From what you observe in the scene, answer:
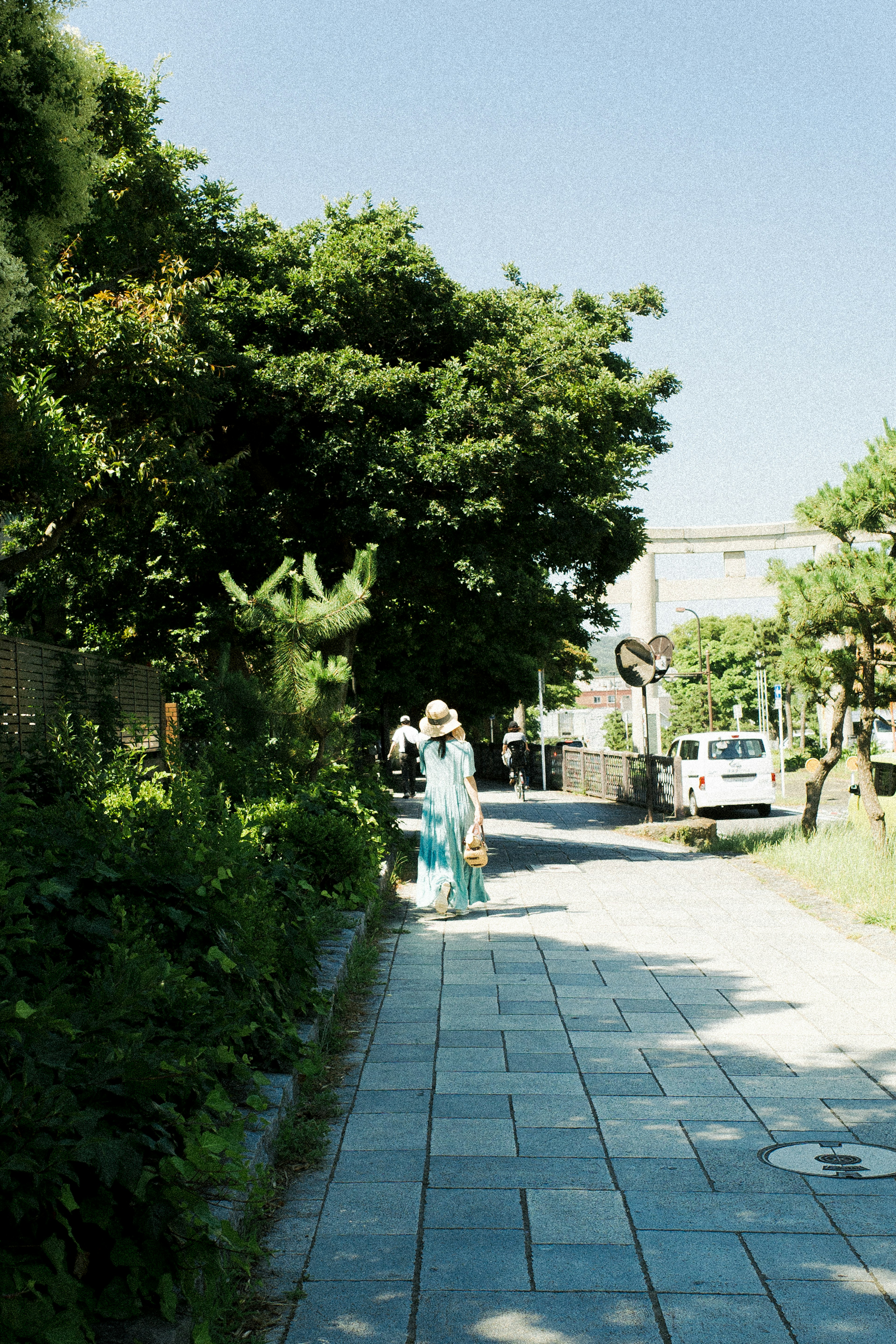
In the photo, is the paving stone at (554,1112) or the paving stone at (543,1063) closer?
the paving stone at (554,1112)

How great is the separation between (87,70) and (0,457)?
10.8 feet

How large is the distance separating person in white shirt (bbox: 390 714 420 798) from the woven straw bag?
11.3 m

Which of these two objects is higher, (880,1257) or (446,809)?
(446,809)

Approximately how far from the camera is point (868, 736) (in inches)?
514

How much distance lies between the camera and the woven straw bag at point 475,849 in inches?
383

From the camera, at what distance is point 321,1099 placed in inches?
187

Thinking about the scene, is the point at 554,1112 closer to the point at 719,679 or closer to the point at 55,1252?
the point at 55,1252

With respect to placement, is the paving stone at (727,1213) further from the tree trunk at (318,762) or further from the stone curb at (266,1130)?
the tree trunk at (318,762)

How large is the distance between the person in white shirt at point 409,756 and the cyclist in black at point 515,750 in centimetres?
250

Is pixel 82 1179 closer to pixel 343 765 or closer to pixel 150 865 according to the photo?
pixel 150 865

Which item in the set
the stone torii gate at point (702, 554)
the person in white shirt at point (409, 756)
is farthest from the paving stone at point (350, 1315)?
the stone torii gate at point (702, 554)

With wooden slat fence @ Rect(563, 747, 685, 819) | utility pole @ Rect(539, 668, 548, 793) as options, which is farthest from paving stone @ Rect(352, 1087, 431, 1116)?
utility pole @ Rect(539, 668, 548, 793)

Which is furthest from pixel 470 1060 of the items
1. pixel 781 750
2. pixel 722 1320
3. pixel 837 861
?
pixel 781 750

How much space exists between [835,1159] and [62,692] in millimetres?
6774
